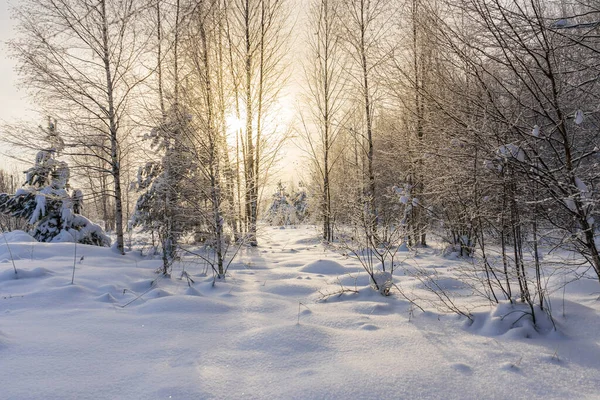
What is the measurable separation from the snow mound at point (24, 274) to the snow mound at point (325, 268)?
3.56m

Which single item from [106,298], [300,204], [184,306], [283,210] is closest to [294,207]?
[300,204]

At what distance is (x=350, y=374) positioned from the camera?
6.48 feet

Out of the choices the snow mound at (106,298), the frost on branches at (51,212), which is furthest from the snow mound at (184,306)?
the frost on branches at (51,212)

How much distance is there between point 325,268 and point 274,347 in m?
3.27

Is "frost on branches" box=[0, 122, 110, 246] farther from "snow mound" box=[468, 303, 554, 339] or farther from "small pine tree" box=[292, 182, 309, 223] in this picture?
"small pine tree" box=[292, 182, 309, 223]

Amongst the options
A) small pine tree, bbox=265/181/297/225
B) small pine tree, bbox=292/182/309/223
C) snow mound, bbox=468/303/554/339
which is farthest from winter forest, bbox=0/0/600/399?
small pine tree, bbox=292/182/309/223

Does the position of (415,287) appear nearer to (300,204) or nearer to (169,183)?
(169,183)

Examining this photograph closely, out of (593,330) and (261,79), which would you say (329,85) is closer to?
(261,79)

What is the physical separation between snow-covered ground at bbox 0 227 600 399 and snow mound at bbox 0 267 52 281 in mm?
106

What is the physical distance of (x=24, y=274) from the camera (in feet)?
Answer: 13.5

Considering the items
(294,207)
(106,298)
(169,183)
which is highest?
(294,207)

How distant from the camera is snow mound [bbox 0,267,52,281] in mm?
4047

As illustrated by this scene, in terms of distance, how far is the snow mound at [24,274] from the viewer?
4047 millimetres

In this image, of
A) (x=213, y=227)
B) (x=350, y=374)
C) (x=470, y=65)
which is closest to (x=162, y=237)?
(x=213, y=227)
